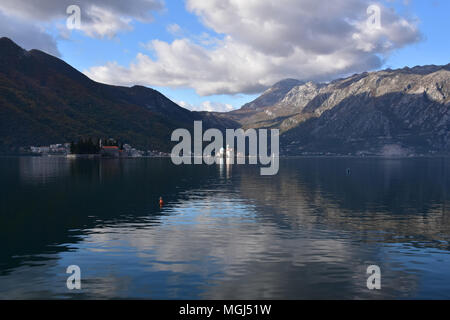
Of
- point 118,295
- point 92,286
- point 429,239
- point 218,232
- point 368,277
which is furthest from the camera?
point 218,232

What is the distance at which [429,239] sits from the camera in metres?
→ 52.1

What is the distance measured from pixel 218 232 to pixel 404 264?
82.1 ft

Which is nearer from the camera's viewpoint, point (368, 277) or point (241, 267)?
point (368, 277)

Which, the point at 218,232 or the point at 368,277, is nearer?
the point at 368,277

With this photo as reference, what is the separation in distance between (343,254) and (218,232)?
61.5 feet

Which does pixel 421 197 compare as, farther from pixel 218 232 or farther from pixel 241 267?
pixel 241 267

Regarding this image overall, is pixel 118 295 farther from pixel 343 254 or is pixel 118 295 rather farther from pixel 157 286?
pixel 343 254
